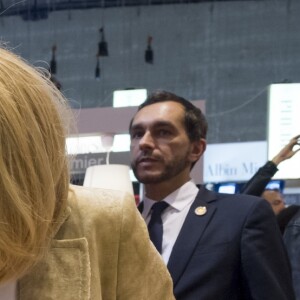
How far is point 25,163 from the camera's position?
0.80 meters

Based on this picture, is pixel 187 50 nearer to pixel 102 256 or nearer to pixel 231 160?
pixel 231 160

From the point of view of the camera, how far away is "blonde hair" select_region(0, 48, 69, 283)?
79cm

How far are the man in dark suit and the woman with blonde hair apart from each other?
0.95 metres

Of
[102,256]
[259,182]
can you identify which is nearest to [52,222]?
[102,256]

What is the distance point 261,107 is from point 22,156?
328 inches

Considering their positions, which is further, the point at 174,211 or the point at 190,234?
the point at 174,211

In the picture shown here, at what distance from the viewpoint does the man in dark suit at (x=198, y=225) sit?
190 cm

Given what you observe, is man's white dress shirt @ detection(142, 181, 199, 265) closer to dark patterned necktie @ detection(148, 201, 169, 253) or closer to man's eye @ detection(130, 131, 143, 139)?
dark patterned necktie @ detection(148, 201, 169, 253)

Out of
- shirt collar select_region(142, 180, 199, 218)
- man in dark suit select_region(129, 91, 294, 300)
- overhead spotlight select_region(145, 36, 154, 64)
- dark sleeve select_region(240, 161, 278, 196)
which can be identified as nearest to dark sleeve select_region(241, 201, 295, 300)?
man in dark suit select_region(129, 91, 294, 300)

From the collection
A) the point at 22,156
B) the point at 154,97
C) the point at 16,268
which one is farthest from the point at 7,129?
the point at 154,97

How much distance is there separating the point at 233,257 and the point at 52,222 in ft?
3.67

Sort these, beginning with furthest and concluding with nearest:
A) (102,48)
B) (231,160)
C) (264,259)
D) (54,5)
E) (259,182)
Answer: (54,5)
(102,48)
(231,160)
(259,182)
(264,259)

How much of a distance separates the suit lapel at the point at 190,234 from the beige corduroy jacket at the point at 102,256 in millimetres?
955

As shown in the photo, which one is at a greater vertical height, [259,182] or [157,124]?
[157,124]
